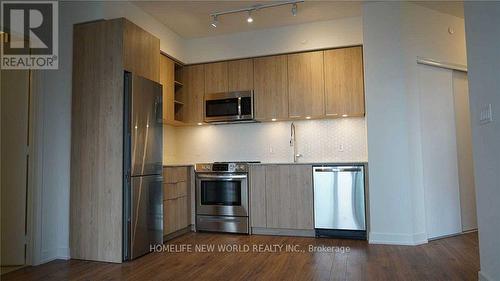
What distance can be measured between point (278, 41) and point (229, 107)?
1182 mm

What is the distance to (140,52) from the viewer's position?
3490 millimetres

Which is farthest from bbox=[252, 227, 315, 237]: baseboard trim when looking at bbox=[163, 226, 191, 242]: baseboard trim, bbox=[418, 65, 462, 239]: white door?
bbox=[418, 65, 462, 239]: white door

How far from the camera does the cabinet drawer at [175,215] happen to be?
395 centimetres

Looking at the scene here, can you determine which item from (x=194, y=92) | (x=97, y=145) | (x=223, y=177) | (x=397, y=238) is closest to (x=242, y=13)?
(x=194, y=92)

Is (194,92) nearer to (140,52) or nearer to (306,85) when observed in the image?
(140,52)

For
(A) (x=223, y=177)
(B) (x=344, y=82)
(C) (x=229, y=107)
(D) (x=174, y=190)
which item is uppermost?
(B) (x=344, y=82)

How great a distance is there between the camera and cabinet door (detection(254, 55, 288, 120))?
14.9 ft

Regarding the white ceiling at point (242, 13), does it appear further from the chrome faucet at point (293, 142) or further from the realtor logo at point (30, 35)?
the chrome faucet at point (293, 142)

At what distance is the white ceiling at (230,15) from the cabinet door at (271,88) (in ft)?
1.76

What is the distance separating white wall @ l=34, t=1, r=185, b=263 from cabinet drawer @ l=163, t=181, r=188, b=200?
41.8 inches

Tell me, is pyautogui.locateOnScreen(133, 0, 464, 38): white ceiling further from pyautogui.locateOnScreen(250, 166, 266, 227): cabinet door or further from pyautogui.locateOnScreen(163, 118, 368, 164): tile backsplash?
pyautogui.locateOnScreen(250, 166, 266, 227): cabinet door

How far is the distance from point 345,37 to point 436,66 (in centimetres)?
119

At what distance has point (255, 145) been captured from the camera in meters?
4.93

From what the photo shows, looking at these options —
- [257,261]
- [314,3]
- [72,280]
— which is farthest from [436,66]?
[72,280]
